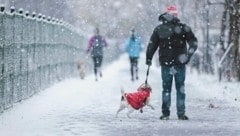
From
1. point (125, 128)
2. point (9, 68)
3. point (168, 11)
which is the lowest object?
point (125, 128)

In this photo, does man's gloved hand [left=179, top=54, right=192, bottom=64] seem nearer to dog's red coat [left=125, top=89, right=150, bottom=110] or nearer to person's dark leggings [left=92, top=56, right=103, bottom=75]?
dog's red coat [left=125, top=89, right=150, bottom=110]

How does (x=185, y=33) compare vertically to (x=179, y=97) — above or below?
above

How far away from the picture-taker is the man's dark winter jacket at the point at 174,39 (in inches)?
527

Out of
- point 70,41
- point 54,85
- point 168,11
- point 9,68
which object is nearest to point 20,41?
point 9,68

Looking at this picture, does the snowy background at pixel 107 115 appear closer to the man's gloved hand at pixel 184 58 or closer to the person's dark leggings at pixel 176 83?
the person's dark leggings at pixel 176 83

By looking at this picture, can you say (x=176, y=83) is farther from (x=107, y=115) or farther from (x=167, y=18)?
(x=107, y=115)

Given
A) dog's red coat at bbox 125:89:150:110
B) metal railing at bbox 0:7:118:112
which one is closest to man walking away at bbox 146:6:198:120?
dog's red coat at bbox 125:89:150:110

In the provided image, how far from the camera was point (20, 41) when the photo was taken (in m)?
16.8

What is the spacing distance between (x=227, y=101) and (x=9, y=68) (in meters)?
5.72

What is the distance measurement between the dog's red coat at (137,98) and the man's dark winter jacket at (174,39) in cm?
80

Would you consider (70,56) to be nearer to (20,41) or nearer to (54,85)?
(54,85)

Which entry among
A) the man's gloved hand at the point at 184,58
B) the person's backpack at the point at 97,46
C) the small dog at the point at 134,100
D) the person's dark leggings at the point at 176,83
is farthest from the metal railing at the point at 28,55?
the man's gloved hand at the point at 184,58

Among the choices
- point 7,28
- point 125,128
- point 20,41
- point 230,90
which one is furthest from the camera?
point 230,90

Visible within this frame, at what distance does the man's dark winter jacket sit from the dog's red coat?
0.80m
